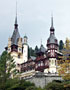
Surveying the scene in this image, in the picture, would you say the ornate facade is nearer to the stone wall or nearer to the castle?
the castle

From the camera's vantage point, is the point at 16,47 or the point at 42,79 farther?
the point at 16,47

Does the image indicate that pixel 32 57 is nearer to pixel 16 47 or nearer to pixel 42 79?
pixel 16 47

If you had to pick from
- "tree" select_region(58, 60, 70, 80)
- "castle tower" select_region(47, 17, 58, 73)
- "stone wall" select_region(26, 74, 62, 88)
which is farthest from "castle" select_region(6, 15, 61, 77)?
"tree" select_region(58, 60, 70, 80)

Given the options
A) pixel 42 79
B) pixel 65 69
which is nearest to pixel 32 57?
Answer: pixel 42 79

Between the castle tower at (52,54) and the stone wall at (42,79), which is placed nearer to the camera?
the stone wall at (42,79)

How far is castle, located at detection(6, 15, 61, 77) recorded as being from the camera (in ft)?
183

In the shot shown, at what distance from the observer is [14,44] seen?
68.9 meters

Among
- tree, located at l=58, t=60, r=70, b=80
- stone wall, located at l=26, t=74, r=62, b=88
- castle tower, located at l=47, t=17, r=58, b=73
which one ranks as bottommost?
stone wall, located at l=26, t=74, r=62, b=88

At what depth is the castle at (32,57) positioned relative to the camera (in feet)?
183


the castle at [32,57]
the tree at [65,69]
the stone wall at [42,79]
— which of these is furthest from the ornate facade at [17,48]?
the tree at [65,69]

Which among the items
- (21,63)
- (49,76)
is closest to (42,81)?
(49,76)

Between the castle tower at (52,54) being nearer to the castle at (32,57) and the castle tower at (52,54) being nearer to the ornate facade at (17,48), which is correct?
the castle at (32,57)

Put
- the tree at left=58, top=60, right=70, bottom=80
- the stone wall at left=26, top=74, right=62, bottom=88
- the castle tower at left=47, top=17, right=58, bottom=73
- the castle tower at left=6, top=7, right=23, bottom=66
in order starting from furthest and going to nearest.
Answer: the castle tower at left=6, top=7, right=23, bottom=66
the castle tower at left=47, top=17, right=58, bottom=73
the stone wall at left=26, top=74, right=62, bottom=88
the tree at left=58, top=60, right=70, bottom=80

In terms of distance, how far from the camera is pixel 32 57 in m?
66.4
